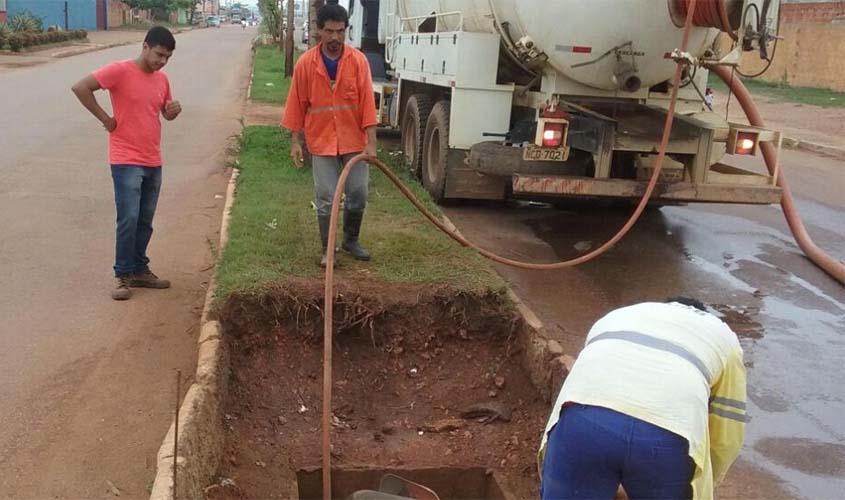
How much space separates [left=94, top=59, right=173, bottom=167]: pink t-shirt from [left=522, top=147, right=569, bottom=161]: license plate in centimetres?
307

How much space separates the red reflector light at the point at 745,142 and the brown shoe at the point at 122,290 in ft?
16.5

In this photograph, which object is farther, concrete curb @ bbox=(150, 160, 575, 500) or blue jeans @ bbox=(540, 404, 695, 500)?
concrete curb @ bbox=(150, 160, 575, 500)

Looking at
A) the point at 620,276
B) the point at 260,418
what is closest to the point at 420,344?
the point at 260,418

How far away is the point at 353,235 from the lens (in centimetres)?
610

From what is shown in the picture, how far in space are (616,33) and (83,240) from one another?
4.80 metres

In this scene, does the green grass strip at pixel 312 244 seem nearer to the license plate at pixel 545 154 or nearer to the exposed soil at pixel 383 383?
the exposed soil at pixel 383 383

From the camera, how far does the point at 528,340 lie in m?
5.11

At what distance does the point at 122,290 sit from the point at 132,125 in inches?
44.6

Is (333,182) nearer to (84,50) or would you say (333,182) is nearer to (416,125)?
(416,125)

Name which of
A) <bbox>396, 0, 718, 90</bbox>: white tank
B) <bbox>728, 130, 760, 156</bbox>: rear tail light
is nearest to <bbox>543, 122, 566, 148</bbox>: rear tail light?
<bbox>396, 0, 718, 90</bbox>: white tank

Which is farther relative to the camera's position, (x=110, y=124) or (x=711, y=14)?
(x=711, y=14)

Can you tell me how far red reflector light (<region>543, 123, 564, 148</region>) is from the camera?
717 cm

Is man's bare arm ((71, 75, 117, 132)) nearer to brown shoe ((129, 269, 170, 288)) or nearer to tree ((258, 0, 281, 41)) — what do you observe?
brown shoe ((129, 269, 170, 288))

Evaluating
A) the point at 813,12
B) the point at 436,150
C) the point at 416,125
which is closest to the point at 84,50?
the point at 813,12
